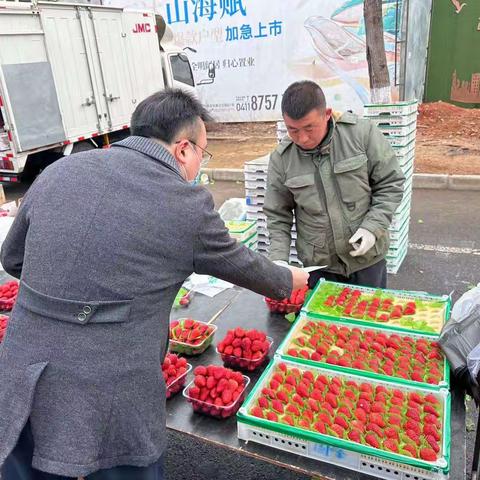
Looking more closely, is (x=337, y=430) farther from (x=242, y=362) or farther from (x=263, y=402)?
(x=242, y=362)

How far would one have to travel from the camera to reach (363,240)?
2.49 m

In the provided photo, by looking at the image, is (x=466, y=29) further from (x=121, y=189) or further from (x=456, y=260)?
(x=121, y=189)

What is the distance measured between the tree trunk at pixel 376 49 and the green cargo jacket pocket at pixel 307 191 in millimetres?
3416

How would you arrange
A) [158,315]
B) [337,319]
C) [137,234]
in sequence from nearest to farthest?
[137,234], [158,315], [337,319]

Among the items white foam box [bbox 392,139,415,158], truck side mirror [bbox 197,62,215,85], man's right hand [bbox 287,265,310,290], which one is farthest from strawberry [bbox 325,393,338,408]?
truck side mirror [bbox 197,62,215,85]

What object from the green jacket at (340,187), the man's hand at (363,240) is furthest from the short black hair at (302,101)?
the man's hand at (363,240)

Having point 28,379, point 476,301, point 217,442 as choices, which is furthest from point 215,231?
point 476,301

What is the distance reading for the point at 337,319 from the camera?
230 centimetres

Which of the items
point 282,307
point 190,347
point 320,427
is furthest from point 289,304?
point 320,427

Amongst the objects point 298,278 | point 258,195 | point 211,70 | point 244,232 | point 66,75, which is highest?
point 66,75

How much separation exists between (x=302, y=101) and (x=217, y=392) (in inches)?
58.9

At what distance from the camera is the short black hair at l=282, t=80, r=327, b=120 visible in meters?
2.35

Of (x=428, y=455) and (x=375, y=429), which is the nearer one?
(x=428, y=455)

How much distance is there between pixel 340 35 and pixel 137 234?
37.5 ft
